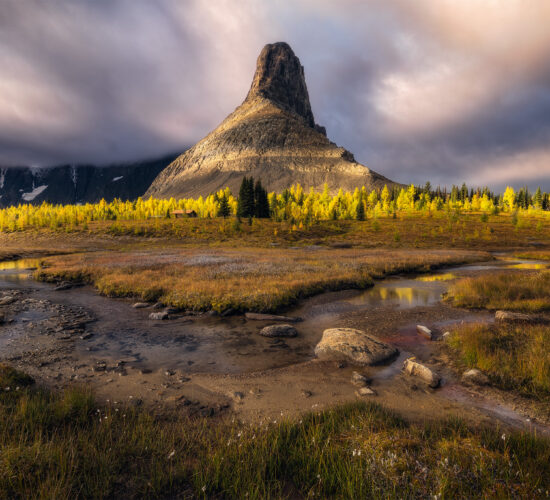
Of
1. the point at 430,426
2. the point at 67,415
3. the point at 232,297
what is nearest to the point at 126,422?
the point at 67,415

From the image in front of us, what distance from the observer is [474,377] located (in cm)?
838

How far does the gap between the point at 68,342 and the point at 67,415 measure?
26.4ft

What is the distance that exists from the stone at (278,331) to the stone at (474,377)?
6.84 meters

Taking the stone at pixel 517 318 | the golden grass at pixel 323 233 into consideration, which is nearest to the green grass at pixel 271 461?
the stone at pixel 517 318

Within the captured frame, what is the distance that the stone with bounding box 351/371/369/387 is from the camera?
8398 mm

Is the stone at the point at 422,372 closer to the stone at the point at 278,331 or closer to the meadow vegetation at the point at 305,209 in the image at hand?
the stone at the point at 278,331

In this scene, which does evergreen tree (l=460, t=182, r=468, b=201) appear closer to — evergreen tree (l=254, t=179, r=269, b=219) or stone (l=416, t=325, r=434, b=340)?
evergreen tree (l=254, t=179, r=269, b=219)

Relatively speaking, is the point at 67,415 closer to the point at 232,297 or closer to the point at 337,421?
the point at 337,421

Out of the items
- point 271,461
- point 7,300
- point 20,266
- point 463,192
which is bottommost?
point 20,266

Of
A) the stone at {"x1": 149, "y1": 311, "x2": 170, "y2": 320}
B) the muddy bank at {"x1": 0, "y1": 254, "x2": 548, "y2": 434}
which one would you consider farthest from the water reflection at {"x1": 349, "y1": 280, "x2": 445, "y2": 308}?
the stone at {"x1": 149, "y1": 311, "x2": 170, "y2": 320}

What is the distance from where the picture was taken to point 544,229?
8350cm

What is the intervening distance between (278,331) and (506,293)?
15.4 m

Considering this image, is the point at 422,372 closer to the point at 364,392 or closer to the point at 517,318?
the point at 364,392

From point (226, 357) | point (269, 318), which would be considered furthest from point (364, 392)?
point (269, 318)
